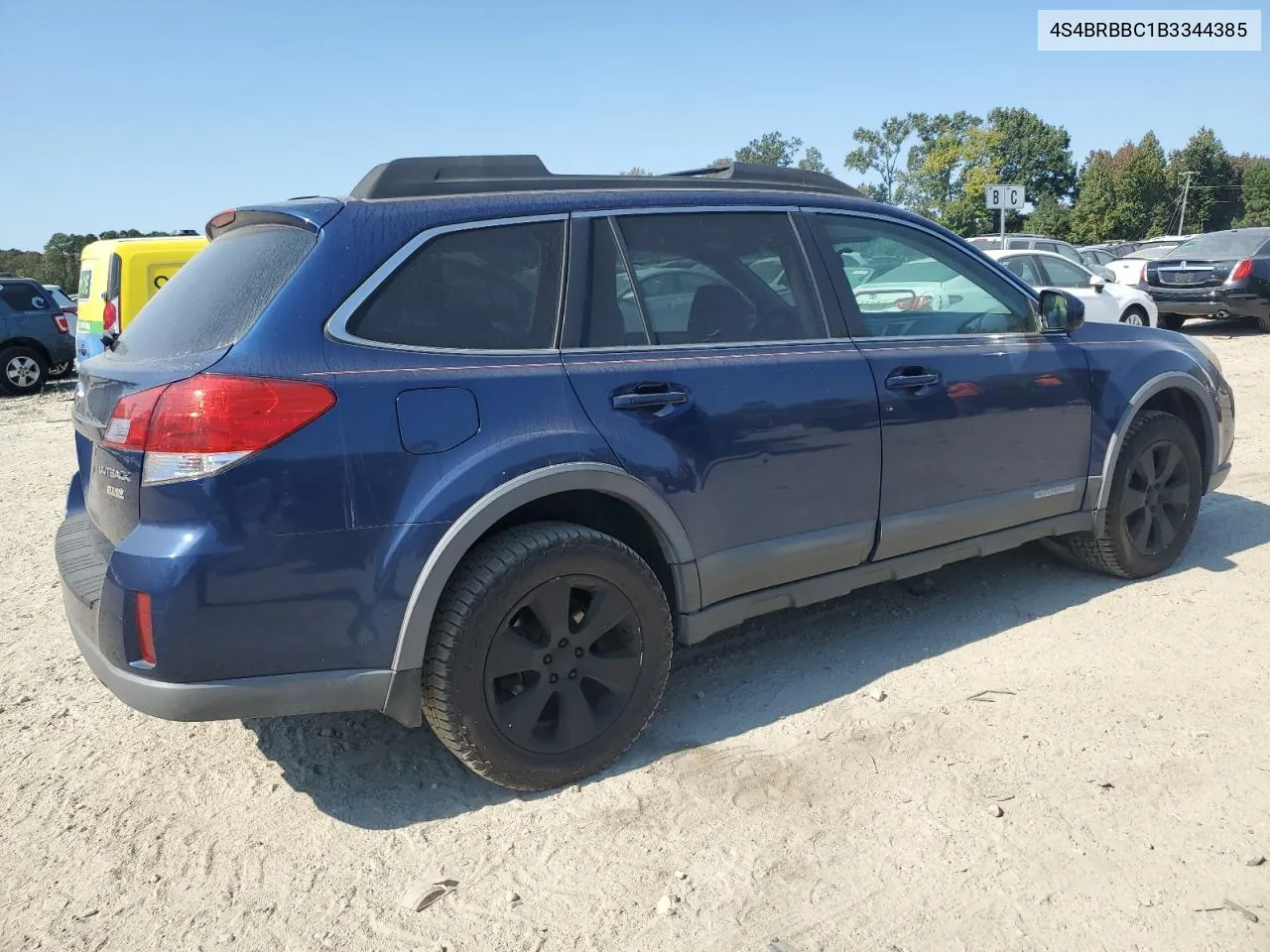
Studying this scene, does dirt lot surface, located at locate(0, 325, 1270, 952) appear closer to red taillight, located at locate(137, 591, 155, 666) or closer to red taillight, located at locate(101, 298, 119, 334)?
red taillight, located at locate(137, 591, 155, 666)

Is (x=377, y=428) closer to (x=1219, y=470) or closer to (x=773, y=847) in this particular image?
(x=773, y=847)

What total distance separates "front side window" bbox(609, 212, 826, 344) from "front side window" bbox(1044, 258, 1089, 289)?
991cm

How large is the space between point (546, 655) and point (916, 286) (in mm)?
2287

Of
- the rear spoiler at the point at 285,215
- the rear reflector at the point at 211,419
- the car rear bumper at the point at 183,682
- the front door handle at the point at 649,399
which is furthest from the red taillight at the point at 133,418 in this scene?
the front door handle at the point at 649,399

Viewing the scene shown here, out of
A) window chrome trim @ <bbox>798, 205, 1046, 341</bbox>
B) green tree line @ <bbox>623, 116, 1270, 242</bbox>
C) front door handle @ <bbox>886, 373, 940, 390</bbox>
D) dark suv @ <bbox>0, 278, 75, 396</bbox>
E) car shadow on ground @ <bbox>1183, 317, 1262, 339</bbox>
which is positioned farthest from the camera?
green tree line @ <bbox>623, 116, 1270, 242</bbox>

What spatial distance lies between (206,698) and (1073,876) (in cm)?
227

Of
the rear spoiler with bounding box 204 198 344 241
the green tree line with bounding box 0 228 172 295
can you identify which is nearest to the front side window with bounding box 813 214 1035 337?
the rear spoiler with bounding box 204 198 344 241

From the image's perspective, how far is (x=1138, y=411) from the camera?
4.51 meters

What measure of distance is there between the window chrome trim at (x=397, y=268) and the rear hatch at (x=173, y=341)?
0.19 meters

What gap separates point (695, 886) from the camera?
251cm

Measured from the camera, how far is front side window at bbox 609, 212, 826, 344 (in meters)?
3.23

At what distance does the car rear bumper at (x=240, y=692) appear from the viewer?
8.22 feet

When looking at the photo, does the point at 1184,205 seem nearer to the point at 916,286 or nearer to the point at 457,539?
the point at 916,286

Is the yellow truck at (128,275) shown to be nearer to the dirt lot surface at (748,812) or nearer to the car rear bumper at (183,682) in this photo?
the dirt lot surface at (748,812)
